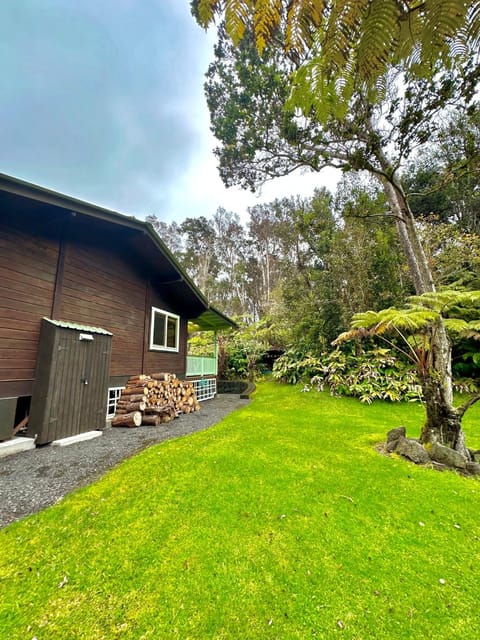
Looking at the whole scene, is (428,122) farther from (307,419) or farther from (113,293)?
(113,293)

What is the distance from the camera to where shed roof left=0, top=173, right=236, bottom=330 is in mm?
4043

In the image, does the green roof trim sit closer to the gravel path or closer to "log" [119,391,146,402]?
"log" [119,391,146,402]

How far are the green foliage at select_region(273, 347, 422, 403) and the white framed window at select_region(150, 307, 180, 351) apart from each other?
5.00 m

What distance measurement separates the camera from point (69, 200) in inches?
177

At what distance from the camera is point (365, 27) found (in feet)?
A: 3.53

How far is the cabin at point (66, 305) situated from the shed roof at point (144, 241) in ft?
0.06

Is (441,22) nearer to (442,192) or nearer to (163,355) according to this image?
(163,355)

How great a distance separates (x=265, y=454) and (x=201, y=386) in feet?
22.5

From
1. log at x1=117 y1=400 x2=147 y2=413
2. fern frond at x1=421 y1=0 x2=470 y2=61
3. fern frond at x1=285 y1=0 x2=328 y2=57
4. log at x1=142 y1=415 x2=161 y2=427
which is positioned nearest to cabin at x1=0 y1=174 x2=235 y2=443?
log at x1=117 y1=400 x2=147 y2=413

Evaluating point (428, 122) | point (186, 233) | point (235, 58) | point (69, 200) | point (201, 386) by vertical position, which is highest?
point (186, 233)

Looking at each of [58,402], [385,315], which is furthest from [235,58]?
[58,402]

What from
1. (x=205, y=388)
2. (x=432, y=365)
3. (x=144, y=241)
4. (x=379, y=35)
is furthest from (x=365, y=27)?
(x=205, y=388)

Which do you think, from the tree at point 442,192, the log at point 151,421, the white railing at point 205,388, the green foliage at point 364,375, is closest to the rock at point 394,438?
the green foliage at point 364,375

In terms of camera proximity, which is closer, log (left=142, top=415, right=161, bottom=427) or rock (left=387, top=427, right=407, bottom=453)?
rock (left=387, top=427, right=407, bottom=453)
